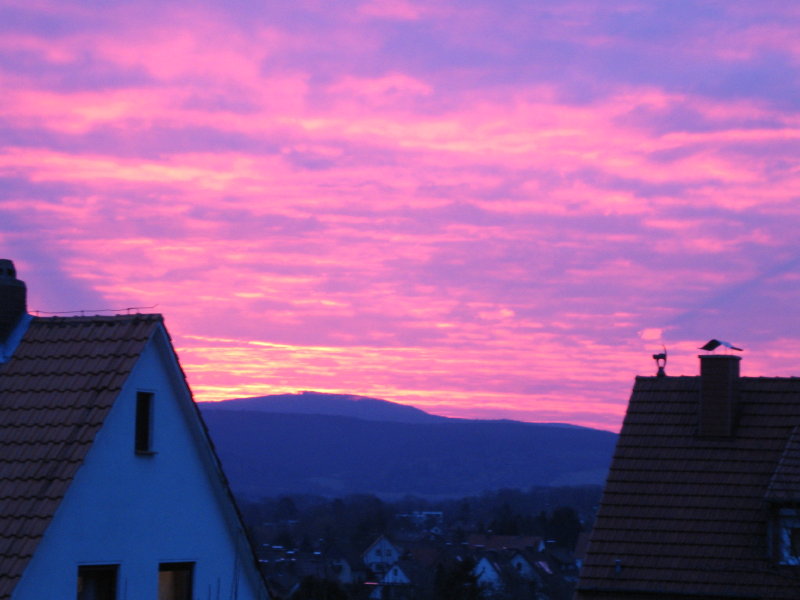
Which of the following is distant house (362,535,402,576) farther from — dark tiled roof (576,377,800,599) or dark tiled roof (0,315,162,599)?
dark tiled roof (0,315,162,599)

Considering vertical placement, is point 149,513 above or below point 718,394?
below

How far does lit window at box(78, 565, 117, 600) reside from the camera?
18062mm

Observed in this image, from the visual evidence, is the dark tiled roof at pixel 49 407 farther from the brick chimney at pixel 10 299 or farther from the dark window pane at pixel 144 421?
the dark window pane at pixel 144 421

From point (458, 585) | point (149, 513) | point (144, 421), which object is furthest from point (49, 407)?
point (458, 585)

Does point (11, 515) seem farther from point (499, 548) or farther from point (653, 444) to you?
point (499, 548)

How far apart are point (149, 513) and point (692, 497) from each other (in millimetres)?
13384

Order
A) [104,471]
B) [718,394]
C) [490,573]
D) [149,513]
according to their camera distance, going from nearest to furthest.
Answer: [104,471]
[149,513]
[718,394]
[490,573]

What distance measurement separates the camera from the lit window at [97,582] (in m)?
18.1

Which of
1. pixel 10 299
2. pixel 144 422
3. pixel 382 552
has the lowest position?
pixel 144 422

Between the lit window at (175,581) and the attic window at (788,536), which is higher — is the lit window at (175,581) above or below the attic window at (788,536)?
below

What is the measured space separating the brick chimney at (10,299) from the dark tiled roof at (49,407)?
32 cm

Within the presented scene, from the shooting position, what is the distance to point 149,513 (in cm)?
1936

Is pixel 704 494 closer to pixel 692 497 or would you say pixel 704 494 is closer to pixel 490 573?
pixel 692 497

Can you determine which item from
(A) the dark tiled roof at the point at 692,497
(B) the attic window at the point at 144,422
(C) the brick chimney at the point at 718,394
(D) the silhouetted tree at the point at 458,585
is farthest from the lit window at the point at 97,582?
(D) the silhouetted tree at the point at 458,585
